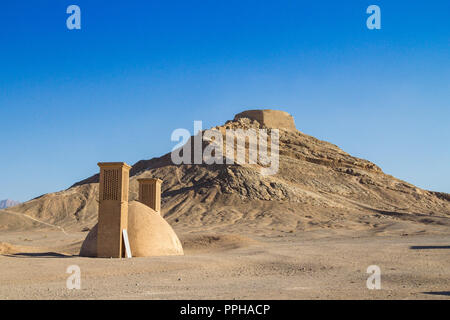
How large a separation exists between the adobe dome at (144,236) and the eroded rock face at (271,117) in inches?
2008

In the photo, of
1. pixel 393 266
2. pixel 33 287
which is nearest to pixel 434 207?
pixel 393 266

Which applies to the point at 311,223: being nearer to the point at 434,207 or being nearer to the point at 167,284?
the point at 434,207

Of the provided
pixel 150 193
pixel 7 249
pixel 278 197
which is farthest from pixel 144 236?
pixel 278 197

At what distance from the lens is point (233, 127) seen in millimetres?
62219

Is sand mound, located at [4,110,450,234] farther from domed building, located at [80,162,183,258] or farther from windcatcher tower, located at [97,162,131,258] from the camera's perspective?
windcatcher tower, located at [97,162,131,258]

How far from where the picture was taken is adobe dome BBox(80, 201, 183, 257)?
15.4 m

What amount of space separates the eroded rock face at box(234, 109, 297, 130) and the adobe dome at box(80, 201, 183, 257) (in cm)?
5102

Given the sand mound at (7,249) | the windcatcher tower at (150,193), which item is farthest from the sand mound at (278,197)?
the sand mound at (7,249)

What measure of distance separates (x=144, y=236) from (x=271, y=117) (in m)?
53.7
